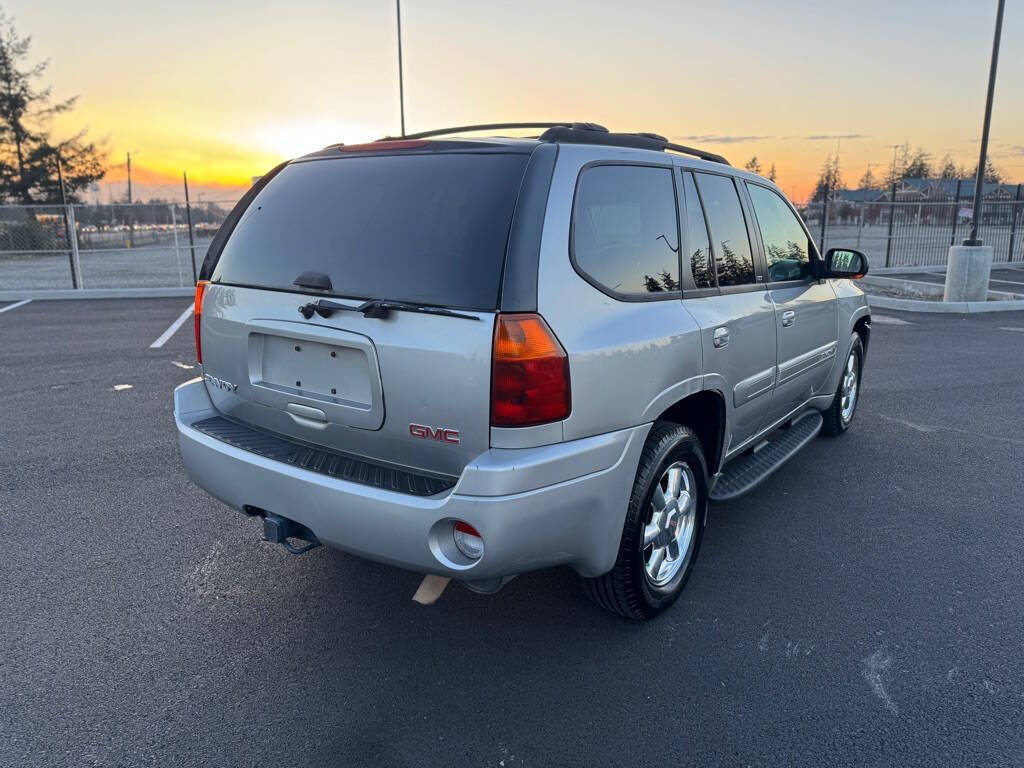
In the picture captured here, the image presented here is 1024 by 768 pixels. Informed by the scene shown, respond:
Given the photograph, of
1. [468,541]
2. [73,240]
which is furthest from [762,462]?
[73,240]

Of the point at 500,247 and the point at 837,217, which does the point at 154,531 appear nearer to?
the point at 500,247

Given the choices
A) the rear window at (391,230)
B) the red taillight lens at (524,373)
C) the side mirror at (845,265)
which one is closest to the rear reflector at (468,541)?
the red taillight lens at (524,373)

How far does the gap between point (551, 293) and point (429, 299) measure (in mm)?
419

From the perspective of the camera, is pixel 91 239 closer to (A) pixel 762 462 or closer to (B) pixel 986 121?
(A) pixel 762 462

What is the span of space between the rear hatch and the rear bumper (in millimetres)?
166

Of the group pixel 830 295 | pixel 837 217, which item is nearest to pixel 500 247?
pixel 830 295

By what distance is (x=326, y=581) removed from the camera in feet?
11.4

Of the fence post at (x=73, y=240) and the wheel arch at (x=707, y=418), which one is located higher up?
the fence post at (x=73, y=240)

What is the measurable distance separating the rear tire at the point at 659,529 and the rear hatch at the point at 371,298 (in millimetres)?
806

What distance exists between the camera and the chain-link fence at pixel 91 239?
54.0 feet

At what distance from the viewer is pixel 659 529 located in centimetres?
312

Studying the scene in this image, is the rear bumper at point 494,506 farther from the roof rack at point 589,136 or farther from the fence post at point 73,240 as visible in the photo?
the fence post at point 73,240

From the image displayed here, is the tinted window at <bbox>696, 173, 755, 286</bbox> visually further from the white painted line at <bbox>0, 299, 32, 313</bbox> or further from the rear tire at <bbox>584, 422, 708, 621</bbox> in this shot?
the white painted line at <bbox>0, 299, 32, 313</bbox>

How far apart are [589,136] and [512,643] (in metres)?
2.08
